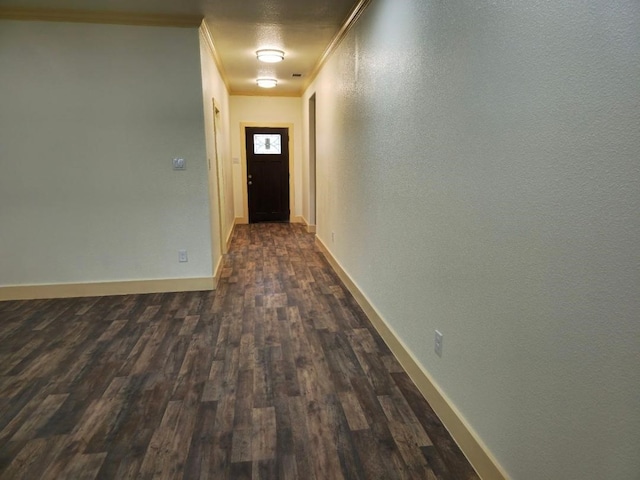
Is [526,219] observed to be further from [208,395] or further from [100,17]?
[100,17]

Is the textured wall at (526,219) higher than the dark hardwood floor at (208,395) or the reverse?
higher

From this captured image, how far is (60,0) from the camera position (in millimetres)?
3070

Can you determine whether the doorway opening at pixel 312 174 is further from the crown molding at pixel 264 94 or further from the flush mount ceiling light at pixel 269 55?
the flush mount ceiling light at pixel 269 55

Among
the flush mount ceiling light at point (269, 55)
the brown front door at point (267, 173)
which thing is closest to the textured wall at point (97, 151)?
the flush mount ceiling light at point (269, 55)

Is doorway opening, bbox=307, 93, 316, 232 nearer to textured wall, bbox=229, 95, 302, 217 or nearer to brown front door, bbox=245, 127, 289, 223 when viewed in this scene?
textured wall, bbox=229, 95, 302, 217

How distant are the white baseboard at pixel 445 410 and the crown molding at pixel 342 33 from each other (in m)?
2.35

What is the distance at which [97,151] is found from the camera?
→ 143 inches

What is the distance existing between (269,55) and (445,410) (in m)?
4.11

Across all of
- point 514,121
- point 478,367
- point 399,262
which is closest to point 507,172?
point 514,121

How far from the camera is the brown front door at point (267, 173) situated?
790cm

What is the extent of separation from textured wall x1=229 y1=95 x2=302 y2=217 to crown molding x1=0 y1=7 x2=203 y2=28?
4047mm

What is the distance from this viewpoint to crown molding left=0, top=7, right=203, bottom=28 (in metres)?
3.30

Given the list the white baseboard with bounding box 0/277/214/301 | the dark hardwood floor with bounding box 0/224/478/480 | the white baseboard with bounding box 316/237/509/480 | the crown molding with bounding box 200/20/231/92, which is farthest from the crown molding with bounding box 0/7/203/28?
the white baseboard with bounding box 316/237/509/480

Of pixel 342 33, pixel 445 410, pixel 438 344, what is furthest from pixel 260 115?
pixel 445 410
